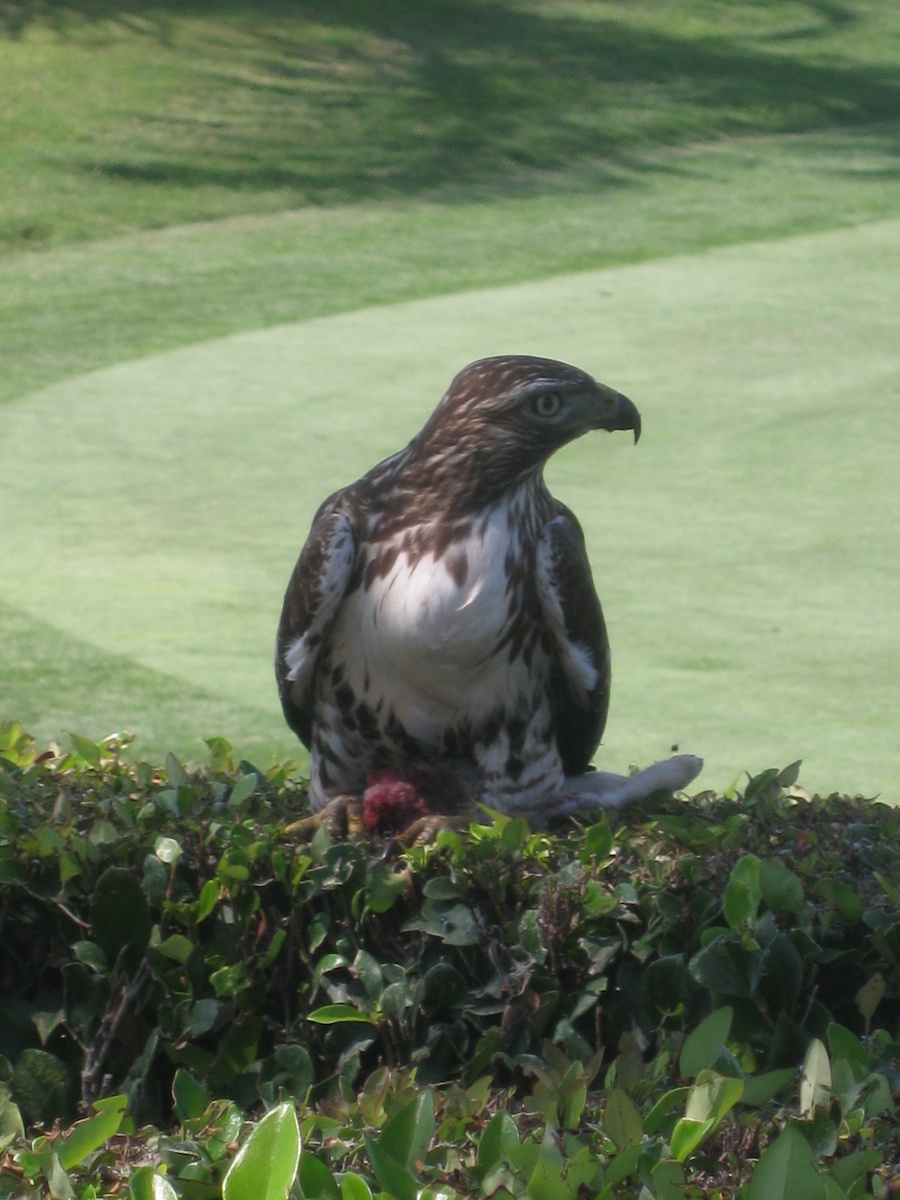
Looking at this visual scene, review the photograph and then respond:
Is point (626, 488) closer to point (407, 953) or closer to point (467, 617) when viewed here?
point (467, 617)

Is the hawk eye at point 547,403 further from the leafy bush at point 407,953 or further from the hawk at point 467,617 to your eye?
the leafy bush at point 407,953

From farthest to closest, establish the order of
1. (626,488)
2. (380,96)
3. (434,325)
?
1. (380,96)
2. (434,325)
3. (626,488)

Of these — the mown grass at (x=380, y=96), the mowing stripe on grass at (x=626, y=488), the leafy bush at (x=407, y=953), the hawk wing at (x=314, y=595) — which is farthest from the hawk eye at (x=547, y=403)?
the mown grass at (x=380, y=96)

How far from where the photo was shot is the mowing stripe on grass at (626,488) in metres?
5.53

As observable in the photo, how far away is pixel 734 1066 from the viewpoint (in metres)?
2.36

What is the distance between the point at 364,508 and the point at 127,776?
73 cm

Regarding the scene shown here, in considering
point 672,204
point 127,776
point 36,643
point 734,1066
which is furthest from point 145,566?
point 672,204

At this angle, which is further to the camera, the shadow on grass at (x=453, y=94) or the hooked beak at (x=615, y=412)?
the shadow on grass at (x=453, y=94)

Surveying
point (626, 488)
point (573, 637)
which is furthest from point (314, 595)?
point (626, 488)

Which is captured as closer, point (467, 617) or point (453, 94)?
point (467, 617)

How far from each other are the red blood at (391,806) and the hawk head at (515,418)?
0.54 m

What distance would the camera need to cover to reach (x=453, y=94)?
1698 cm

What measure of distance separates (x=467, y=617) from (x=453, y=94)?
582 inches

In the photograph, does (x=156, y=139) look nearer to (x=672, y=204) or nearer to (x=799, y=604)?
(x=672, y=204)
